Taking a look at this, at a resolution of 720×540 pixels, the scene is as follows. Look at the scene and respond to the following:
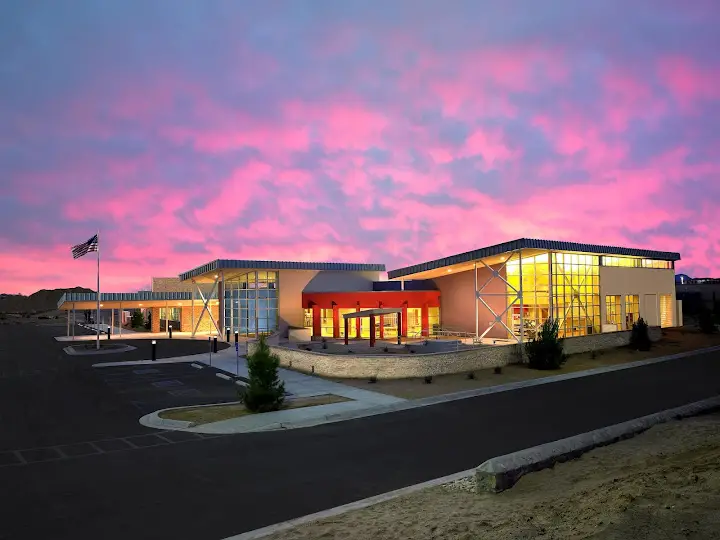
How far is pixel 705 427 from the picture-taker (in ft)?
43.9

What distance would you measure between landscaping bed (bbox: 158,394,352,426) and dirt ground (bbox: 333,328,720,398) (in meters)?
2.87

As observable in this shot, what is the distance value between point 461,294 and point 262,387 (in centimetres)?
3041

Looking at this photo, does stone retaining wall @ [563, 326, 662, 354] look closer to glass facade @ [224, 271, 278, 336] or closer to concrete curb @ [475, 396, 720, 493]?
concrete curb @ [475, 396, 720, 493]

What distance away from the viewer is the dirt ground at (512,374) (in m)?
22.0

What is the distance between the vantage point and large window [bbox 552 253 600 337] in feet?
131

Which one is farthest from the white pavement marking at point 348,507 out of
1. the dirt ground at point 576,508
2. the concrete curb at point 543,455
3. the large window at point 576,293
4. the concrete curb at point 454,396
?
the large window at point 576,293

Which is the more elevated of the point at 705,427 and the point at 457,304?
the point at 457,304

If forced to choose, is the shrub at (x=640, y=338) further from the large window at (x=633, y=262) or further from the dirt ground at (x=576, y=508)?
the dirt ground at (x=576, y=508)

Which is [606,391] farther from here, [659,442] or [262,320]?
[262,320]

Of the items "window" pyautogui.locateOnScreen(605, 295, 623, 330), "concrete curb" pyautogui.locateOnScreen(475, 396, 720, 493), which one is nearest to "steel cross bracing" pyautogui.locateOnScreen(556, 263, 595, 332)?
"window" pyautogui.locateOnScreen(605, 295, 623, 330)

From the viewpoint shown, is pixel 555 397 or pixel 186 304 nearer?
pixel 555 397

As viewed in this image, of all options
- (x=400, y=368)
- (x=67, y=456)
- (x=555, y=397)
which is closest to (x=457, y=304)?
(x=400, y=368)

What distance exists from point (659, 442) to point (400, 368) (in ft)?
44.5

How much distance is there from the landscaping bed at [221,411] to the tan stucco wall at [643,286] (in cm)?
3024
